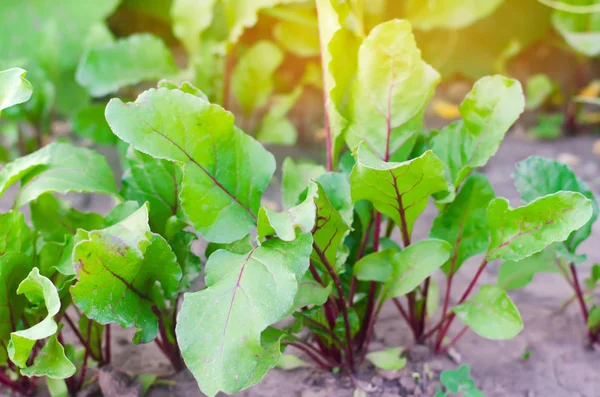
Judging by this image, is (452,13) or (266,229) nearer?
(266,229)

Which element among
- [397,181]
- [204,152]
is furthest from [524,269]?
[204,152]

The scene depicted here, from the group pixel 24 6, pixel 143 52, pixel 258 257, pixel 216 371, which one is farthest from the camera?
pixel 24 6

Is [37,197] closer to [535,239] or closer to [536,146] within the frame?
[535,239]

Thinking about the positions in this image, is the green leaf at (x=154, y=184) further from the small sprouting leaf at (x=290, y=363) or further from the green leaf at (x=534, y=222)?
the green leaf at (x=534, y=222)

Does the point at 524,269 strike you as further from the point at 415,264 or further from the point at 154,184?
the point at 154,184

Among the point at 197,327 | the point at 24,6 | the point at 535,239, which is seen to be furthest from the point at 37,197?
the point at 24,6

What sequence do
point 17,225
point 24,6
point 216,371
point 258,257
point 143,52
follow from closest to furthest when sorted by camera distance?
1. point 216,371
2. point 258,257
3. point 17,225
4. point 143,52
5. point 24,6

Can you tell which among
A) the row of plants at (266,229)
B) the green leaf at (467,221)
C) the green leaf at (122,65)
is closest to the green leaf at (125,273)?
the row of plants at (266,229)
